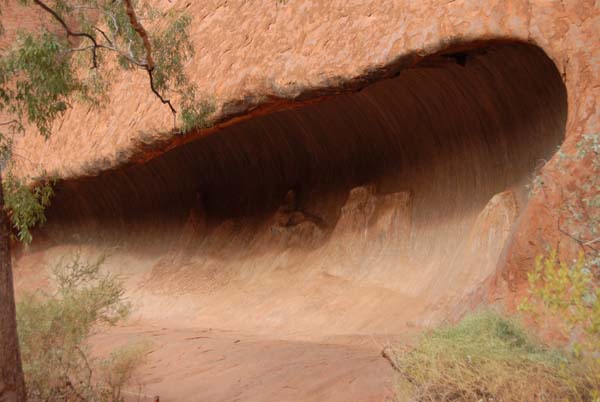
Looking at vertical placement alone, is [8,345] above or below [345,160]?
below

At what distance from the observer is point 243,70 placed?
11695 mm

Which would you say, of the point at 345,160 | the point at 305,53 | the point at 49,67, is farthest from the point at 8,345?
the point at 345,160

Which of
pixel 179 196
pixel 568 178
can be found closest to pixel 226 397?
pixel 568 178

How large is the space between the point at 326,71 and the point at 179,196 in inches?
289

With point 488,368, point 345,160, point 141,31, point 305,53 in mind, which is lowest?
point 488,368

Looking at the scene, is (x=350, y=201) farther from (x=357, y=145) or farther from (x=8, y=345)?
(x=8, y=345)

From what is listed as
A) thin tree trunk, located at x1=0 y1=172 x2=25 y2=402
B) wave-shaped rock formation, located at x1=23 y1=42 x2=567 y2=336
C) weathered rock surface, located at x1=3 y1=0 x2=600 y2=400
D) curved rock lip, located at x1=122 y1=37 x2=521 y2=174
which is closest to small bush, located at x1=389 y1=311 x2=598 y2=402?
weathered rock surface, located at x1=3 y1=0 x2=600 y2=400

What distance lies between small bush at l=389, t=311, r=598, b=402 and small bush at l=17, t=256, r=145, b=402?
339 centimetres

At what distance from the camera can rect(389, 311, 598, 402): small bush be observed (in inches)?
186

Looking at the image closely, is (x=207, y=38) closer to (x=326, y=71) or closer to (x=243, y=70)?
(x=243, y=70)

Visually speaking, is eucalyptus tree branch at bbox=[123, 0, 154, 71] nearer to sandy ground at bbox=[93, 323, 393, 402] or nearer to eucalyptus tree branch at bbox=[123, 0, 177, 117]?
eucalyptus tree branch at bbox=[123, 0, 177, 117]

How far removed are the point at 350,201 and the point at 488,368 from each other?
808 centimetres

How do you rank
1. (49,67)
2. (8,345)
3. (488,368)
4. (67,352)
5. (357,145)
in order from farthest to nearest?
1. (357,145)
2. (49,67)
3. (67,352)
4. (8,345)
5. (488,368)

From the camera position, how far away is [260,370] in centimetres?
904
